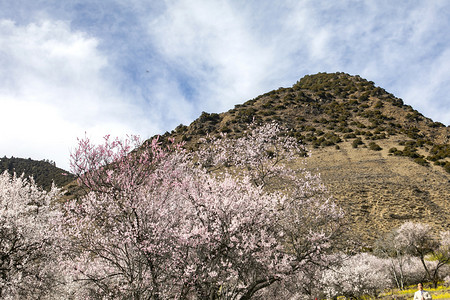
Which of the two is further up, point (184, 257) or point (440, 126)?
point (440, 126)

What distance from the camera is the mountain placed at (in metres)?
39.4

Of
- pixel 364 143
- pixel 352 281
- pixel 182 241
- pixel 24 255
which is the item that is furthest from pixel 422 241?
pixel 24 255

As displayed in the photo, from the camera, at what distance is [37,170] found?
241 feet

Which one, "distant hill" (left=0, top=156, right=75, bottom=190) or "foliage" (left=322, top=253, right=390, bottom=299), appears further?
"distant hill" (left=0, top=156, right=75, bottom=190)

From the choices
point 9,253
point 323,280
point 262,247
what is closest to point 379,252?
point 323,280

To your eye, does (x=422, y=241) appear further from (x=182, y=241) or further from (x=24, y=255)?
(x=24, y=255)

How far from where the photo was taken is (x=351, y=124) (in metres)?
66.2

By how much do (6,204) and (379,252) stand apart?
39.2 m

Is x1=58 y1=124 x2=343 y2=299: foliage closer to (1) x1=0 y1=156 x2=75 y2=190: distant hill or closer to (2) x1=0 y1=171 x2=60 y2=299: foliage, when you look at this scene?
(2) x1=0 y1=171 x2=60 y2=299: foliage

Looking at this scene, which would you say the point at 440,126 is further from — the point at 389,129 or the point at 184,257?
the point at 184,257

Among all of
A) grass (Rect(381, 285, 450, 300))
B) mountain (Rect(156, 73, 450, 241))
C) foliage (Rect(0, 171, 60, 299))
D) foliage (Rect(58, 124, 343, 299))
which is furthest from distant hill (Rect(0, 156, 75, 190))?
grass (Rect(381, 285, 450, 300))

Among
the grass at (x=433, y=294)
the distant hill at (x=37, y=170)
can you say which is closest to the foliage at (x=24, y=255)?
the grass at (x=433, y=294)

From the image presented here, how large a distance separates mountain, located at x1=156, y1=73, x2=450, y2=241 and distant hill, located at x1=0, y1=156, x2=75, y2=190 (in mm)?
30011

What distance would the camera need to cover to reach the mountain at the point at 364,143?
129 feet
